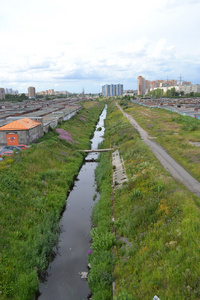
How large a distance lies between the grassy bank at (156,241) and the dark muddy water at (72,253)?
2768 mm

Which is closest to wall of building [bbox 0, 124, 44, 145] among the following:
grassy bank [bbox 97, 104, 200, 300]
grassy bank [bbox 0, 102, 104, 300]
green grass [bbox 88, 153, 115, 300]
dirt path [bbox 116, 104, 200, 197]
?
grassy bank [bbox 0, 102, 104, 300]

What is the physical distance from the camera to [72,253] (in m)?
17.9

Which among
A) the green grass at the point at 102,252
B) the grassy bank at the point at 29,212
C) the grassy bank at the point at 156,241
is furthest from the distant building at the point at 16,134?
the grassy bank at the point at 156,241

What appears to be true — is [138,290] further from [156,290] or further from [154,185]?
[154,185]

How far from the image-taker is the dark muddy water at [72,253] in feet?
47.5

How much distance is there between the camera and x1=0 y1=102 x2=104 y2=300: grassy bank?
46.9 ft

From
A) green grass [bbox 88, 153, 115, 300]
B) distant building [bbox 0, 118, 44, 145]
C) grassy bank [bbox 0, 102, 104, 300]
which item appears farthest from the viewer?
distant building [bbox 0, 118, 44, 145]

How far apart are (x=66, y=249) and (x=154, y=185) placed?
9.36 m

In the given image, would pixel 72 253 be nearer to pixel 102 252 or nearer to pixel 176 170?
pixel 102 252

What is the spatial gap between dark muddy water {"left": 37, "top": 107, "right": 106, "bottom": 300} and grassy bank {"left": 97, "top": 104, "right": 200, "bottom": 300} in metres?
2.77

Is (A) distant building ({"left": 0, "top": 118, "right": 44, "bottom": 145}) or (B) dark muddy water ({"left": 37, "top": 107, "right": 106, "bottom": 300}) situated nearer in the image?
(B) dark muddy water ({"left": 37, "top": 107, "right": 106, "bottom": 300})

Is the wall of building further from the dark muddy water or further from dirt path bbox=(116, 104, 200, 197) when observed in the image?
dirt path bbox=(116, 104, 200, 197)

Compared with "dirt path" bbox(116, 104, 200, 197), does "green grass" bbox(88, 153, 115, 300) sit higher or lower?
lower

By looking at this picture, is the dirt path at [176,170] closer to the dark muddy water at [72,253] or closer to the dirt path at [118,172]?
the dirt path at [118,172]
